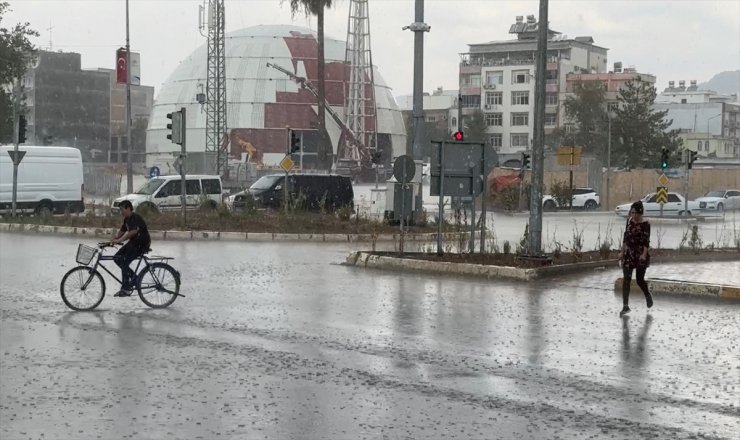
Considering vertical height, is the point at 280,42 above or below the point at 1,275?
above

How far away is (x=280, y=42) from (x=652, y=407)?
314 feet

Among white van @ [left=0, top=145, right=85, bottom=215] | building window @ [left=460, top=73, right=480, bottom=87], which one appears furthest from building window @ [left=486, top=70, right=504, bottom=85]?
white van @ [left=0, top=145, right=85, bottom=215]

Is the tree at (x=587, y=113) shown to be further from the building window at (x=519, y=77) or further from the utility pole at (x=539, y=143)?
the utility pole at (x=539, y=143)

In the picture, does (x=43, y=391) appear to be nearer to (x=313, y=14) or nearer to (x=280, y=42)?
(x=313, y=14)

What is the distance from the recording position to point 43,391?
26.5 ft

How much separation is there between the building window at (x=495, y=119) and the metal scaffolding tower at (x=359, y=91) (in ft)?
57.5

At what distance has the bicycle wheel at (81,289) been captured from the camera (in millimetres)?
13031

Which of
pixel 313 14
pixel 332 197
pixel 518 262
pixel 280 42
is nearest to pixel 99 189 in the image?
pixel 313 14

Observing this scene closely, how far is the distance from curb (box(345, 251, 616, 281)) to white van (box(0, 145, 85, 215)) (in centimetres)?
1970

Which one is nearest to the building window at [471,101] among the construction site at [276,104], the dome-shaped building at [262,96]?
the construction site at [276,104]

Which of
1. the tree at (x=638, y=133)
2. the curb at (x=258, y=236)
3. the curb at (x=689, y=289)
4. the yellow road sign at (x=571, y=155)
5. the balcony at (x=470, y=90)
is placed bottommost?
the curb at (x=689, y=289)

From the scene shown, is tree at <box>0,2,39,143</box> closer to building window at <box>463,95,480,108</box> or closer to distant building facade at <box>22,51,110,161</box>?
distant building facade at <box>22,51,110,161</box>

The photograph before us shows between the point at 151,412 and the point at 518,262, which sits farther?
the point at 518,262

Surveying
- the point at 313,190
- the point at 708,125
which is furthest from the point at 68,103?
the point at 313,190
